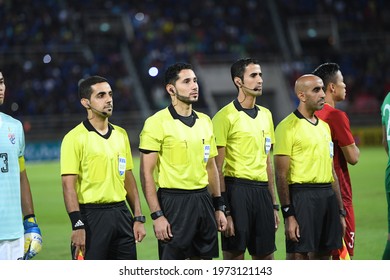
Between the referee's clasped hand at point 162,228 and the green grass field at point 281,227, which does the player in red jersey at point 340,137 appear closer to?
the green grass field at point 281,227

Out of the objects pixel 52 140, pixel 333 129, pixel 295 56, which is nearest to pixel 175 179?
pixel 333 129

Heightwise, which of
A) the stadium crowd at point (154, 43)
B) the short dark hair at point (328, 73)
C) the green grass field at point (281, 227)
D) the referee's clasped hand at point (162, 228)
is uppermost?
the stadium crowd at point (154, 43)

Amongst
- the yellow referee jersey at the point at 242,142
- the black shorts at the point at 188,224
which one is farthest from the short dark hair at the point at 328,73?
the black shorts at the point at 188,224

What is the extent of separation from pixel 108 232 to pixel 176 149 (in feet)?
3.25

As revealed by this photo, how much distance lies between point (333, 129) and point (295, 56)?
33854 millimetres

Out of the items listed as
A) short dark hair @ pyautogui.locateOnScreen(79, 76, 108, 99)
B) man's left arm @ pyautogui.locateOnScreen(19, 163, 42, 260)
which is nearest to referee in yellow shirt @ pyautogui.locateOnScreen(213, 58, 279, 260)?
short dark hair @ pyautogui.locateOnScreen(79, 76, 108, 99)

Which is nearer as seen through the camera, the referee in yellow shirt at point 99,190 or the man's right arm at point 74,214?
the man's right arm at point 74,214

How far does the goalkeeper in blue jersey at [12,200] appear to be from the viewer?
6219 millimetres

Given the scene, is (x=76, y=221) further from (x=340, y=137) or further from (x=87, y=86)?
(x=340, y=137)

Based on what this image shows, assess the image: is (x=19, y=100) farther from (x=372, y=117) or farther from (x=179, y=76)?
(x=179, y=76)

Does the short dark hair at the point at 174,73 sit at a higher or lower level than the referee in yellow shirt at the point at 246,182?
higher

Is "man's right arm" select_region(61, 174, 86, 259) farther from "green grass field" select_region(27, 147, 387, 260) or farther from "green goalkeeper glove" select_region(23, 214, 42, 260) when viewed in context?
"green grass field" select_region(27, 147, 387, 260)

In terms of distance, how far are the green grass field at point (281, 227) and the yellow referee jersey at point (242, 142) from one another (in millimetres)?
2583
